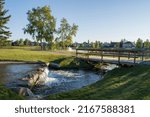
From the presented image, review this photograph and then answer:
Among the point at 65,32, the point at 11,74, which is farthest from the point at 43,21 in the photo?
the point at 11,74


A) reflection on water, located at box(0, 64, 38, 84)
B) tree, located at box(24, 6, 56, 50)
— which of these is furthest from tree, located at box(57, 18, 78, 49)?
reflection on water, located at box(0, 64, 38, 84)

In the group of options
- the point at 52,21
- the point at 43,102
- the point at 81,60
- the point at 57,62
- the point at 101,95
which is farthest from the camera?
the point at 52,21

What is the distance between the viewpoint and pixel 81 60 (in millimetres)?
45844

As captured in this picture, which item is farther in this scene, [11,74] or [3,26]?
[3,26]

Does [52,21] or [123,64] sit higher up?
[52,21]

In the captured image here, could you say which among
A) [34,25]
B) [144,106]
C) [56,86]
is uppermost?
[34,25]

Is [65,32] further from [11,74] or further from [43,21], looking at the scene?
[11,74]

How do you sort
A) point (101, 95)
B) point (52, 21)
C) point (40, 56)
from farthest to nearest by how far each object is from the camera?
point (52, 21), point (40, 56), point (101, 95)

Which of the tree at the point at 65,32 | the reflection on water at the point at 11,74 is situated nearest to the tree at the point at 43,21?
the tree at the point at 65,32

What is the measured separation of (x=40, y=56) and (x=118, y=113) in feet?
154

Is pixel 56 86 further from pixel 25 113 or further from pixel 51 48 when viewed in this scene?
pixel 51 48

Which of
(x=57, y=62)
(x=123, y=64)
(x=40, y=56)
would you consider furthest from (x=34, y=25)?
(x=123, y=64)

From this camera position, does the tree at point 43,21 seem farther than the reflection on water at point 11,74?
Yes

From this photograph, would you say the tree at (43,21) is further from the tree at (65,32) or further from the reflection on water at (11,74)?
the reflection on water at (11,74)
